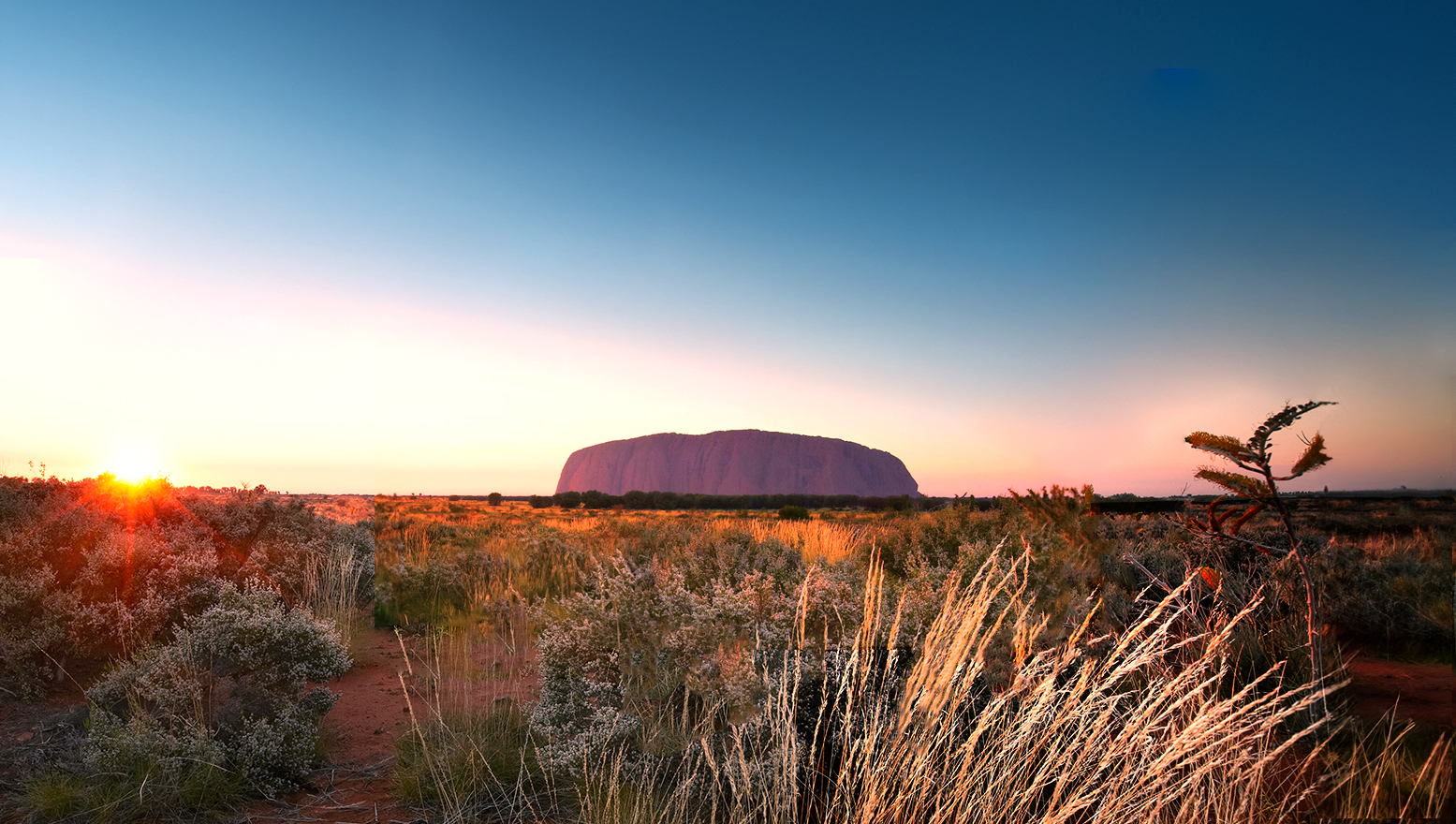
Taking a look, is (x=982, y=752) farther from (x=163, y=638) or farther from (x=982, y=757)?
(x=163, y=638)

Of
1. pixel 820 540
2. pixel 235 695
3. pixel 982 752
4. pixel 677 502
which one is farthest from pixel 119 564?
pixel 677 502

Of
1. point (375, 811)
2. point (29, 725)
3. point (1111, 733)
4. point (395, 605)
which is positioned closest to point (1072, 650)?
point (1111, 733)

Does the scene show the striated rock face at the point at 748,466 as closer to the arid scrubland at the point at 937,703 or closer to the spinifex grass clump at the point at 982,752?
the arid scrubland at the point at 937,703

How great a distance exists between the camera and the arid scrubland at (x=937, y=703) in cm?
234

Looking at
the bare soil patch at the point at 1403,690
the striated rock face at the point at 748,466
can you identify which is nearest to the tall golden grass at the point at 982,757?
the bare soil patch at the point at 1403,690

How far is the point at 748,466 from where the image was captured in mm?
89688

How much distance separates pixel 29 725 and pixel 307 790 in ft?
7.61

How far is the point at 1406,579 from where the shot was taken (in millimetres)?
6660

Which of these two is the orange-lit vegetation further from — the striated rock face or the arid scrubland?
the striated rock face

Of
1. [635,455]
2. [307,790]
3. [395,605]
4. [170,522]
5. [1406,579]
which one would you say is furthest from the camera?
[635,455]

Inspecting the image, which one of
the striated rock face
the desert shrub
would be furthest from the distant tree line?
the desert shrub

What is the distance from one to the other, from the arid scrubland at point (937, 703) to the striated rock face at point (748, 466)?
263 ft

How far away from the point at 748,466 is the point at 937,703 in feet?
288

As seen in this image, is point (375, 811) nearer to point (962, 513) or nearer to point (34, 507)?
point (34, 507)
